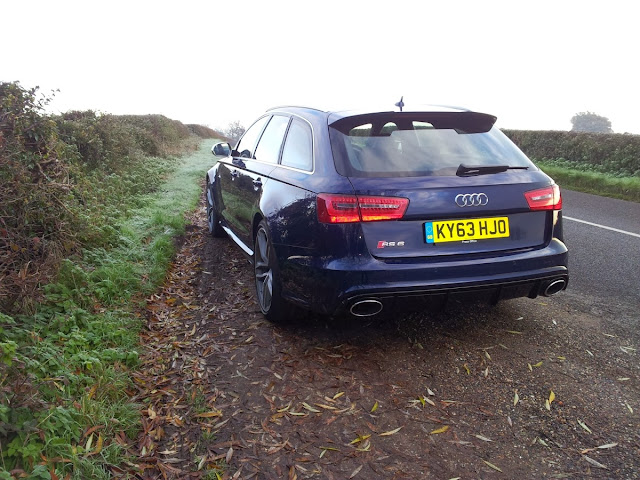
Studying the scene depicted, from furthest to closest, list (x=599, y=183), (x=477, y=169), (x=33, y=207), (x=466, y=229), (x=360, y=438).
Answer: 1. (x=599, y=183)
2. (x=33, y=207)
3. (x=477, y=169)
4. (x=466, y=229)
5. (x=360, y=438)

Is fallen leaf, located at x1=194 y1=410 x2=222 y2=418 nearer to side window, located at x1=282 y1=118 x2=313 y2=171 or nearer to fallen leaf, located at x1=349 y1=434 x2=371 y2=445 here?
fallen leaf, located at x1=349 y1=434 x2=371 y2=445

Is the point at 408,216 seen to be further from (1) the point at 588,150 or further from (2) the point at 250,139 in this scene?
(1) the point at 588,150

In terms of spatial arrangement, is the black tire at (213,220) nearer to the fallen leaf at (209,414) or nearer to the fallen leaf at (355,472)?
the fallen leaf at (209,414)

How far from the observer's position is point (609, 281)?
201 inches

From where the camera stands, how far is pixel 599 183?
12062 mm

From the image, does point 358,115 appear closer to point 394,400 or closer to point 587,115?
point 394,400

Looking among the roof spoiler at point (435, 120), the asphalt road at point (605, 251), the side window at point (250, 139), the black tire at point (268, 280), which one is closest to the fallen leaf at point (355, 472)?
the black tire at point (268, 280)

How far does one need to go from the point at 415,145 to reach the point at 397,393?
5.37ft

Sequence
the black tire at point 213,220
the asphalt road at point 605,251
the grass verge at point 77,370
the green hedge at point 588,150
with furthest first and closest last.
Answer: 1. the green hedge at point 588,150
2. the black tire at point 213,220
3. the asphalt road at point 605,251
4. the grass verge at point 77,370

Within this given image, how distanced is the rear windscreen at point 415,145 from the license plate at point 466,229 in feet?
1.14

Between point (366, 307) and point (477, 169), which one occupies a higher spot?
point (477, 169)

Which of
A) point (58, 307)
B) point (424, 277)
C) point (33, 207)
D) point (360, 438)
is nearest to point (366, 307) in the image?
point (424, 277)

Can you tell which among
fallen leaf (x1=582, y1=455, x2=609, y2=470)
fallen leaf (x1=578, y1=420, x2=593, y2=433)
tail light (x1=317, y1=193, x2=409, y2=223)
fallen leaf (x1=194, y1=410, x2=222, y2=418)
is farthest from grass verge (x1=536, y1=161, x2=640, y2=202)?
fallen leaf (x1=194, y1=410, x2=222, y2=418)

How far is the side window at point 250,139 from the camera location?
18.0 ft
